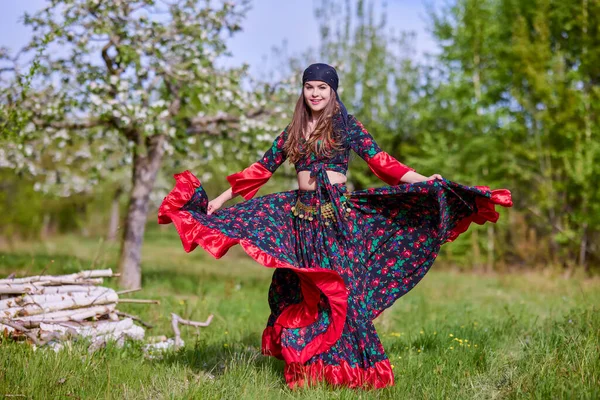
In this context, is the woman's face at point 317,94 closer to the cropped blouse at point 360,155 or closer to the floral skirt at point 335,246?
the cropped blouse at point 360,155

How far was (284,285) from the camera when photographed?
4023 millimetres

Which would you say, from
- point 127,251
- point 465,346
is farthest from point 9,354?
point 127,251

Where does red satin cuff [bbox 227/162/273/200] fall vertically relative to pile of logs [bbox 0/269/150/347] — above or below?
above

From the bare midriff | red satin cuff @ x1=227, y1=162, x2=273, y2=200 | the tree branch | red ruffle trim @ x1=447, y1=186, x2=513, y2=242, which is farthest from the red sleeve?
the tree branch

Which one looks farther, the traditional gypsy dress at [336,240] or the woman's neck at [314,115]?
the woman's neck at [314,115]

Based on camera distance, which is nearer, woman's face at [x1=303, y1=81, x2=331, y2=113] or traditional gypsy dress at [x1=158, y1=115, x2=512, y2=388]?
traditional gypsy dress at [x1=158, y1=115, x2=512, y2=388]

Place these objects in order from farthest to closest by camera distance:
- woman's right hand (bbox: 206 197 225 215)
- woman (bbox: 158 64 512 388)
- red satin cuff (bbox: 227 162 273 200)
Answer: red satin cuff (bbox: 227 162 273 200) → woman's right hand (bbox: 206 197 225 215) → woman (bbox: 158 64 512 388)

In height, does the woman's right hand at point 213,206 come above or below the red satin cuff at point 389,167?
below

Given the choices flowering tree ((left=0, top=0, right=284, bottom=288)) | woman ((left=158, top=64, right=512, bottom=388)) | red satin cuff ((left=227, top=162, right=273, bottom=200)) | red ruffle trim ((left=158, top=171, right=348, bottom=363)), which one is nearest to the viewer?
red ruffle trim ((left=158, top=171, right=348, bottom=363))

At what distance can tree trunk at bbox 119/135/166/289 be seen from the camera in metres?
Answer: 7.99

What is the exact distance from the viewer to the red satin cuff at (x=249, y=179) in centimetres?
416

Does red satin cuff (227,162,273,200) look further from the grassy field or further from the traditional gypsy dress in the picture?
the grassy field

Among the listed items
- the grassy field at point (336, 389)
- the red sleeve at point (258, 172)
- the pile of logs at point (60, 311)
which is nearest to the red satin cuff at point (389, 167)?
the red sleeve at point (258, 172)

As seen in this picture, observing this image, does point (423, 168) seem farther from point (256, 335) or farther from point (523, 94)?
point (256, 335)
